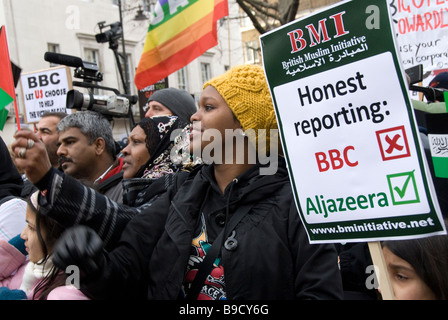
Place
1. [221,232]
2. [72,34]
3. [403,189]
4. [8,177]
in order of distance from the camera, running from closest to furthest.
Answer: [403,189], [221,232], [8,177], [72,34]

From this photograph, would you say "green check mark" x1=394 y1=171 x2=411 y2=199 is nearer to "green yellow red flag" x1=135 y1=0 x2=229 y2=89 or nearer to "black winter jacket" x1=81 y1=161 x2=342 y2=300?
"black winter jacket" x1=81 y1=161 x2=342 y2=300

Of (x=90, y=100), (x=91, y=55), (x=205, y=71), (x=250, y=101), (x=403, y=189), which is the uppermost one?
(x=91, y=55)

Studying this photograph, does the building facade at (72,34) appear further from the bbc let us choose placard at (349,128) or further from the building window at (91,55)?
the bbc let us choose placard at (349,128)

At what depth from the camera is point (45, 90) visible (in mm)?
5656

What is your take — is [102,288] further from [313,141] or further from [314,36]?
[314,36]

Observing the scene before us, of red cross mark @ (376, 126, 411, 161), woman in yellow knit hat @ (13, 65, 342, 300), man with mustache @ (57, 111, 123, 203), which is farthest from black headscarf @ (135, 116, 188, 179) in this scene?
red cross mark @ (376, 126, 411, 161)

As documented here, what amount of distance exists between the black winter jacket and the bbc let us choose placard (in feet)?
0.32

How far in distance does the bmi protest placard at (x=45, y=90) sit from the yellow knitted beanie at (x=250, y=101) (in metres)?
3.67

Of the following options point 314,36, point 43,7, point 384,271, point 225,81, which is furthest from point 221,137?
point 43,7

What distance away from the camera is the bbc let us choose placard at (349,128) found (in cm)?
151

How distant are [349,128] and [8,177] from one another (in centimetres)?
258
